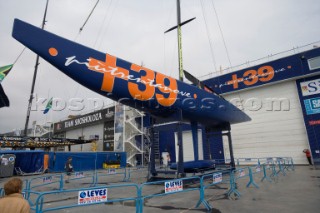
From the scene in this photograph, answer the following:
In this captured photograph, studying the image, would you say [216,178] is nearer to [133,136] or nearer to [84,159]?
[84,159]

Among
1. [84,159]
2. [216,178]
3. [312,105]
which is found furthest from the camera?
[84,159]

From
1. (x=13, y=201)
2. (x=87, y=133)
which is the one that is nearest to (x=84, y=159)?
(x=87, y=133)

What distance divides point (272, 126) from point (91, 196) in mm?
19280

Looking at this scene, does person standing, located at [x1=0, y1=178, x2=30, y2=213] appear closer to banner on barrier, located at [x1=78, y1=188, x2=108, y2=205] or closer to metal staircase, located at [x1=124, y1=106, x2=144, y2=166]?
banner on barrier, located at [x1=78, y1=188, x2=108, y2=205]

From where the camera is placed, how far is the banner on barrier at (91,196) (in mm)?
4211

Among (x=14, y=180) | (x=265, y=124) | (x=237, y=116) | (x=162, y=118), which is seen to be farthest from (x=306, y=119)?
(x=14, y=180)

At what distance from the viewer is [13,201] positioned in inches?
103

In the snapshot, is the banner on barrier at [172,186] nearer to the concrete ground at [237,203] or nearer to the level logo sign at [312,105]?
the concrete ground at [237,203]

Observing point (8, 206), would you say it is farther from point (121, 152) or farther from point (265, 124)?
point (121, 152)

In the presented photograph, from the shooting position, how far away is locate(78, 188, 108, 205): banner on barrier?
13.8ft

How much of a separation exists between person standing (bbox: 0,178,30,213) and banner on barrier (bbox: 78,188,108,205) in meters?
1.58

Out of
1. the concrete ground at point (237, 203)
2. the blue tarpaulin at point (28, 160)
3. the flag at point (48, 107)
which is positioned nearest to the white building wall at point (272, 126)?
the concrete ground at point (237, 203)

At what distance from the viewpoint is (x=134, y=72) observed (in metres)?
7.88

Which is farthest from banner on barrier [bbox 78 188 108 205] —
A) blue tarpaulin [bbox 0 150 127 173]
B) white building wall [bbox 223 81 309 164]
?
white building wall [bbox 223 81 309 164]
